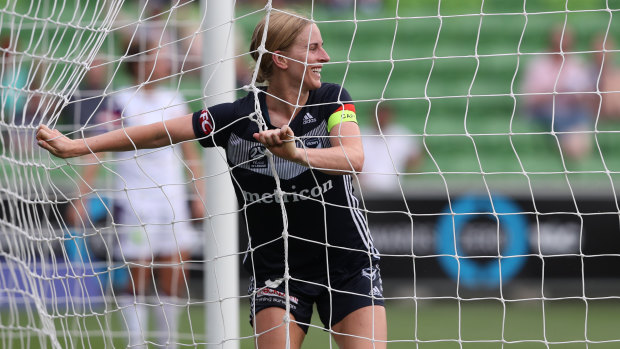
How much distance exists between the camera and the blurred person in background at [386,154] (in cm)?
943

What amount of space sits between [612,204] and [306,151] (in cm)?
621

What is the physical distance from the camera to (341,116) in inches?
140

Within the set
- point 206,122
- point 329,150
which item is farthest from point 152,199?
point 329,150

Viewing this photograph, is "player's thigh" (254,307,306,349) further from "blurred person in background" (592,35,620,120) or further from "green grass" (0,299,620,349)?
"blurred person in background" (592,35,620,120)

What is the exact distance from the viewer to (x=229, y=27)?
14.3 feet

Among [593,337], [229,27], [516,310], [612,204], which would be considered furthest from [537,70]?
[229,27]

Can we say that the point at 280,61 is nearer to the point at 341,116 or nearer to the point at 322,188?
the point at 341,116

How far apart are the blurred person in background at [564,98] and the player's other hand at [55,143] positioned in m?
7.13

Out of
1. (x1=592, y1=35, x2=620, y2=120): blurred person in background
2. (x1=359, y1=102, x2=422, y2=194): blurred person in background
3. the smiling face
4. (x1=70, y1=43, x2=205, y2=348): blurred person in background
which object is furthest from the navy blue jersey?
(x1=592, y1=35, x2=620, y2=120): blurred person in background

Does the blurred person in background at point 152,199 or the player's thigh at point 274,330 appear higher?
the blurred person in background at point 152,199

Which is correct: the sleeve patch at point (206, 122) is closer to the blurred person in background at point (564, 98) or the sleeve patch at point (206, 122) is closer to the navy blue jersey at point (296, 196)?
the navy blue jersey at point (296, 196)

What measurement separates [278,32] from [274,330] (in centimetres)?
119

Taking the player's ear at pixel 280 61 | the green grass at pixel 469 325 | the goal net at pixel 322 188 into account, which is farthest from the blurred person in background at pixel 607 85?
the player's ear at pixel 280 61

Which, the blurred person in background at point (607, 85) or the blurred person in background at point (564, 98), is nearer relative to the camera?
the blurred person in background at point (564, 98)
